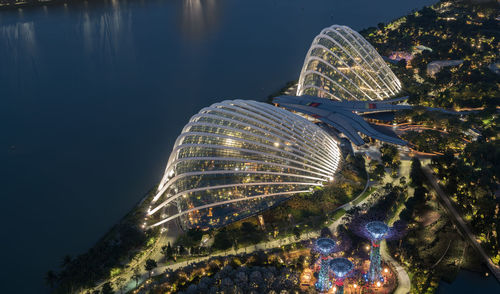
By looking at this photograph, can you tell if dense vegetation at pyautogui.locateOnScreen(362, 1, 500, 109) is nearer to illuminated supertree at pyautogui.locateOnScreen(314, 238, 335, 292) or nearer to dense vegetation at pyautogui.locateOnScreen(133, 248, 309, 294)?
dense vegetation at pyautogui.locateOnScreen(133, 248, 309, 294)

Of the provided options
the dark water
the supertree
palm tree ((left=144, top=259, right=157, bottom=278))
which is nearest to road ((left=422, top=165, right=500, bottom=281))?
the supertree

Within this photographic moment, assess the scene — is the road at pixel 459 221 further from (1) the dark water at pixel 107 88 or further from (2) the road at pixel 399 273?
(1) the dark water at pixel 107 88

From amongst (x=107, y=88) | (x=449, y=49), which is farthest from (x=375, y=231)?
(x=449, y=49)

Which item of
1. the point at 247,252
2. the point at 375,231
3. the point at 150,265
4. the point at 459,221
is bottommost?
the point at 247,252

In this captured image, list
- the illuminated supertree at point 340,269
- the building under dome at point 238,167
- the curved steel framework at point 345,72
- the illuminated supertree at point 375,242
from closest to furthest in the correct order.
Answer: the illuminated supertree at point 340,269 → the illuminated supertree at point 375,242 → the building under dome at point 238,167 → the curved steel framework at point 345,72

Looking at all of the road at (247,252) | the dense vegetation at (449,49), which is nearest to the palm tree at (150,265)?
the road at (247,252)

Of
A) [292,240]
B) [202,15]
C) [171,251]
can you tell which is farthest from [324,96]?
[202,15]

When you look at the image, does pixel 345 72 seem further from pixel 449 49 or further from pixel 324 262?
pixel 324 262
